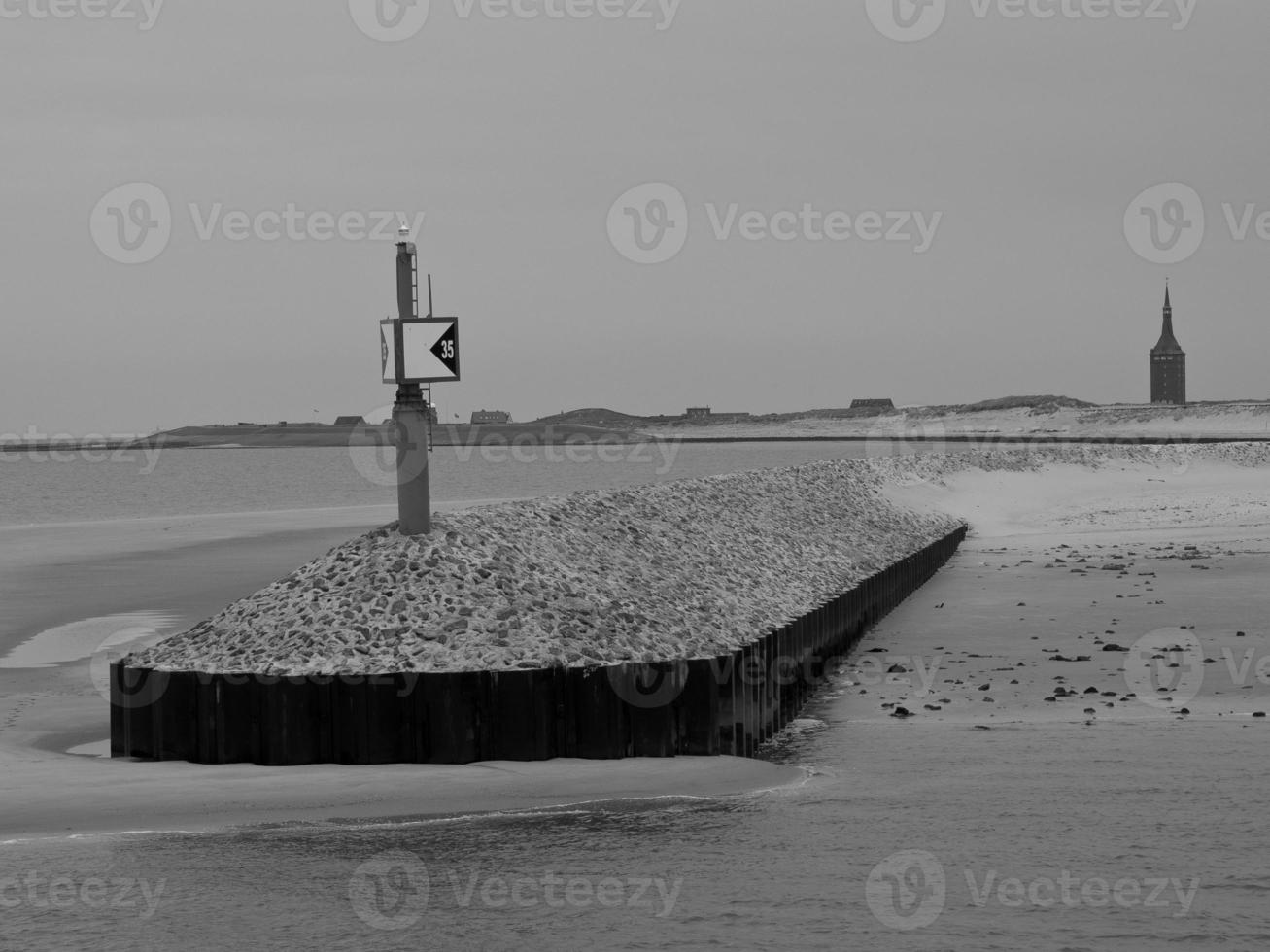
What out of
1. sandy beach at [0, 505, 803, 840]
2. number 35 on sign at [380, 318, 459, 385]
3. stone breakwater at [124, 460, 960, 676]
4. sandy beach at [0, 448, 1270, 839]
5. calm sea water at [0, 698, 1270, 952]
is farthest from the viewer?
number 35 on sign at [380, 318, 459, 385]

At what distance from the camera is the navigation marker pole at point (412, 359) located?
14211mm

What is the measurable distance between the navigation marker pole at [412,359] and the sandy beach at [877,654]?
3.46m

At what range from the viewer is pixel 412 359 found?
14.2m

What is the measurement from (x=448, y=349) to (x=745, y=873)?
6.10 m

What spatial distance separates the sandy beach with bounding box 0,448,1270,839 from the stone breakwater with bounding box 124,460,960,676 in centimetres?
111

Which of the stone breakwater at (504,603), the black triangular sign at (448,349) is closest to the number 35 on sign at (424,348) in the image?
the black triangular sign at (448,349)

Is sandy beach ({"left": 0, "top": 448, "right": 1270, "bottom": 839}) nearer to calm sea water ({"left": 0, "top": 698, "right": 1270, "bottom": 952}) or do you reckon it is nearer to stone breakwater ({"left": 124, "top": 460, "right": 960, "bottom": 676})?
calm sea water ({"left": 0, "top": 698, "right": 1270, "bottom": 952})

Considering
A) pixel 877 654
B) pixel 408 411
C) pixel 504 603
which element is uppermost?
pixel 408 411

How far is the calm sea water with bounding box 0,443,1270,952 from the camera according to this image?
30.1 feet

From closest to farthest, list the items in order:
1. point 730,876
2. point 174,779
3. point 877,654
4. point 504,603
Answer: point 730,876 → point 174,779 → point 504,603 → point 877,654

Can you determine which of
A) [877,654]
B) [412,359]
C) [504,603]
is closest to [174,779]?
[504,603]

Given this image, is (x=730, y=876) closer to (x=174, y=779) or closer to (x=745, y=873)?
(x=745, y=873)

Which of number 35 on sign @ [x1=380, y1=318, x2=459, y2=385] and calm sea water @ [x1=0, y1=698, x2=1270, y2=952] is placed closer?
calm sea water @ [x1=0, y1=698, x2=1270, y2=952]

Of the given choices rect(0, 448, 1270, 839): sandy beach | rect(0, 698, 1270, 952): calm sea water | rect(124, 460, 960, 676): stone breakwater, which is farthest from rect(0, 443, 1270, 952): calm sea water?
rect(124, 460, 960, 676): stone breakwater
